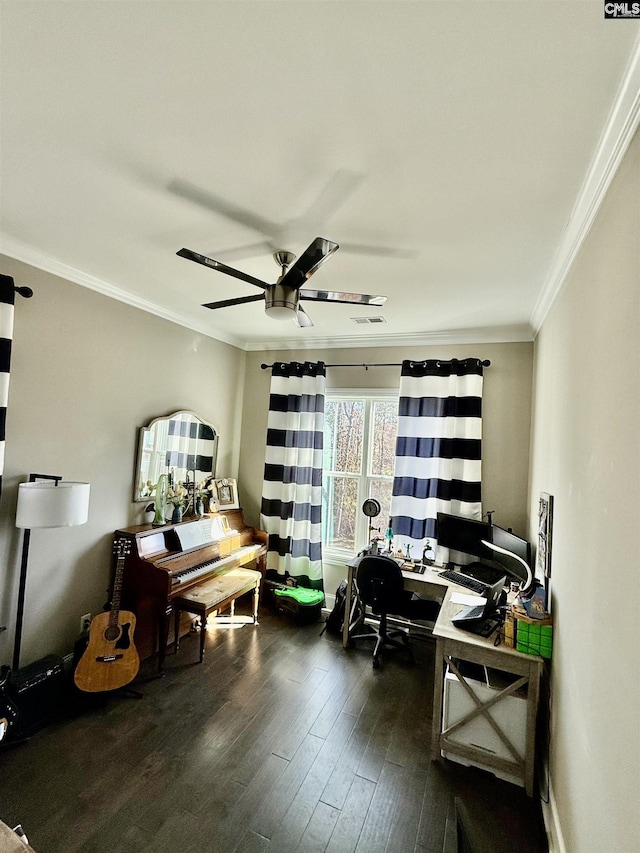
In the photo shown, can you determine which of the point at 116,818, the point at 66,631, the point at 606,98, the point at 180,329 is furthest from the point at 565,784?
the point at 180,329

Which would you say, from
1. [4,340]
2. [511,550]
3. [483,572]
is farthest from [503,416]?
[4,340]

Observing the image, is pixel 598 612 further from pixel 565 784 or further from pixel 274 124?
pixel 274 124

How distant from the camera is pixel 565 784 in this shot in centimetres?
162

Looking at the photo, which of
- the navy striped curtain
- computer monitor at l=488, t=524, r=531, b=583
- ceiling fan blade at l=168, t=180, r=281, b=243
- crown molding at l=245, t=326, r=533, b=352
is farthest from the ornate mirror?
computer monitor at l=488, t=524, r=531, b=583

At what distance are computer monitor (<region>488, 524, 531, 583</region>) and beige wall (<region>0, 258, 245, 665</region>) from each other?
2.79 m

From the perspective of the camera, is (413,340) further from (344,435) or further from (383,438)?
(344,435)

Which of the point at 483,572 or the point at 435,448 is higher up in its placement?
the point at 435,448

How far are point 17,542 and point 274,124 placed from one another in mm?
2648

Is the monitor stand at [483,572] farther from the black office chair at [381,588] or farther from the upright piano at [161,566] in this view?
the upright piano at [161,566]

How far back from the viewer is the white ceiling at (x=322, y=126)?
101 centimetres

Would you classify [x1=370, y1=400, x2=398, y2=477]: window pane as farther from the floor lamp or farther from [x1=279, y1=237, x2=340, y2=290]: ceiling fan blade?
the floor lamp

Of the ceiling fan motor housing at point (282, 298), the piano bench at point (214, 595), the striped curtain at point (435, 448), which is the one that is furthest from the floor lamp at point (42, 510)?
the striped curtain at point (435, 448)

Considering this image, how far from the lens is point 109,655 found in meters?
2.54

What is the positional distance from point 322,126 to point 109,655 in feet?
9.92
